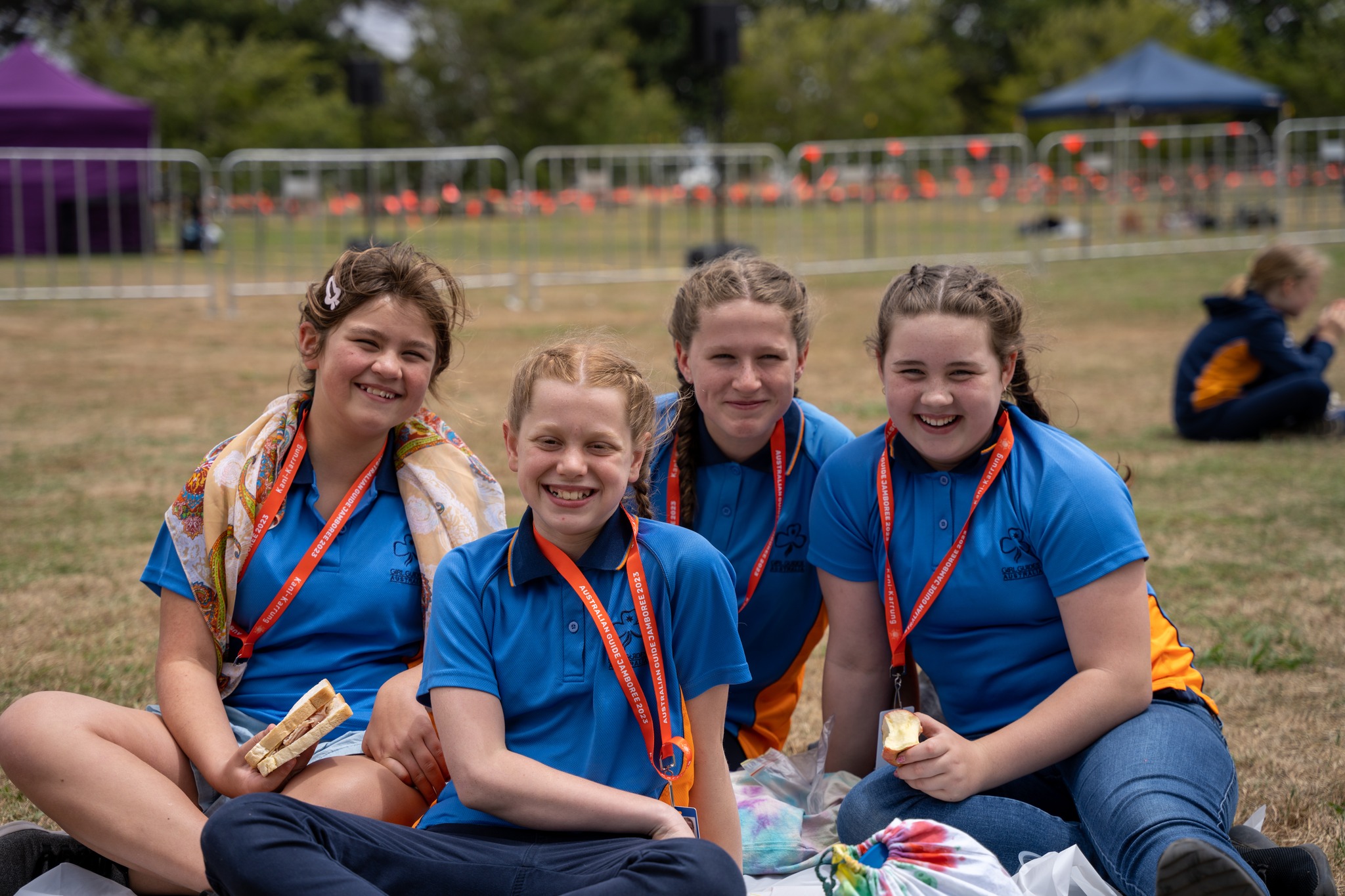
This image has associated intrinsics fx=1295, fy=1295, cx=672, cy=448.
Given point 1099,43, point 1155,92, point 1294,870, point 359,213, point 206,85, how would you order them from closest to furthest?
1. point 1294,870
2. point 1155,92
3. point 359,213
4. point 206,85
5. point 1099,43

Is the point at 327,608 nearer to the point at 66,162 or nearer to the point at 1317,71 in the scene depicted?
the point at 66,162

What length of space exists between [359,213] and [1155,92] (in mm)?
12387

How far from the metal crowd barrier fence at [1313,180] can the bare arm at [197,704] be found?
50.7 feet

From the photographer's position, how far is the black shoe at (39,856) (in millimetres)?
2312

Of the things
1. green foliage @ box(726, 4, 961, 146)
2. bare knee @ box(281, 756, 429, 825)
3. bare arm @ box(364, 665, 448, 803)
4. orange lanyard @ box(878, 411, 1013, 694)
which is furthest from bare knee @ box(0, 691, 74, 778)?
green foliage @ box(726, 4, 961, 146)

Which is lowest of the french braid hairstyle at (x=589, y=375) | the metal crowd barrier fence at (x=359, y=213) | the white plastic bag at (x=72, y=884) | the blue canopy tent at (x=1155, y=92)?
the white plastic bag at (x=72, y=884)

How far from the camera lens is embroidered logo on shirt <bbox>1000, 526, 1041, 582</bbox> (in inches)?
95.3

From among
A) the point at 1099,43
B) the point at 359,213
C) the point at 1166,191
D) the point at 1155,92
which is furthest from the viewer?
the point at 1099,43

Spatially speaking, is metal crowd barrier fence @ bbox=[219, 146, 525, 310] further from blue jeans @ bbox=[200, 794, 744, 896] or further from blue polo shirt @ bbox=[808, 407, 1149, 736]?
blue jeans @ bbox=[200, 794, 744, 896]

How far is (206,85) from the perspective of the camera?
1172 inches

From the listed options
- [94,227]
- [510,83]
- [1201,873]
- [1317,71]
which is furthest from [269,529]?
[1317,71]

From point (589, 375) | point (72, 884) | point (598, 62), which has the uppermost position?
point (598, 62)

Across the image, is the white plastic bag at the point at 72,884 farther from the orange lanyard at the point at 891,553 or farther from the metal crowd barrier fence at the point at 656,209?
the metal crowd barrier fence at the point at 656,209

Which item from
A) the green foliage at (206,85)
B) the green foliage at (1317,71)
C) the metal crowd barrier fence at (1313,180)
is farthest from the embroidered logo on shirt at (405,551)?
the green foliage at (1317,71)
